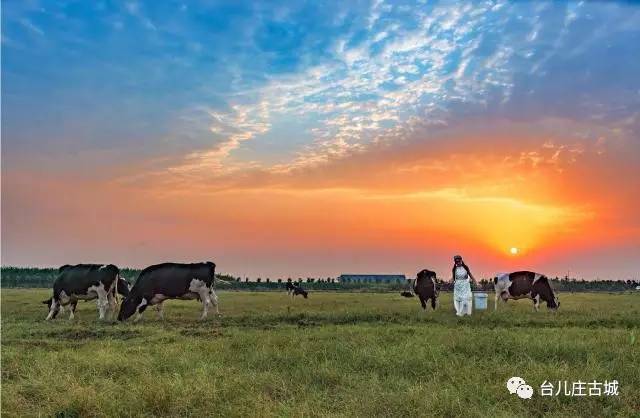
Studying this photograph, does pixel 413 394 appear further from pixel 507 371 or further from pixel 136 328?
pixel 136 328

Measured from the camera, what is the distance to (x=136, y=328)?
15.4 m

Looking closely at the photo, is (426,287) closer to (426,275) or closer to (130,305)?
(426,275)

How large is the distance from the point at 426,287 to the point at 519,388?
1724 centimetres

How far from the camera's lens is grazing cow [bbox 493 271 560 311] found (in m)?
25.0

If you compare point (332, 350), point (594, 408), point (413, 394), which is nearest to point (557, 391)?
point (594, 408)

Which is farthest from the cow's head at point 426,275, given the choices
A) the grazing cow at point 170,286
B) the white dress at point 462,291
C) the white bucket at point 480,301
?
the grazing cow at point 170,286

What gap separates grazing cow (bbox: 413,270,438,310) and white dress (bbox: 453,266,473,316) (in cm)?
487

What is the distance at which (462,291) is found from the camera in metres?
18.8

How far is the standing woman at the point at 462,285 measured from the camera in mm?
18656

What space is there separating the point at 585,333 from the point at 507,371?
585 centimetres

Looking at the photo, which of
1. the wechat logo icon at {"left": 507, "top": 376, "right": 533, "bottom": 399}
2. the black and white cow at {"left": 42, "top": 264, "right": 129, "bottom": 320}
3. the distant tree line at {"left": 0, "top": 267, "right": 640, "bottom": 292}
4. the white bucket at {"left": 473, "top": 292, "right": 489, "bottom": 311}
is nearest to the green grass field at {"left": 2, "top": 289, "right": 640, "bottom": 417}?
the wechat logo icon at {"left": 507, "top": 376, "right": 533, "bottom": 399}

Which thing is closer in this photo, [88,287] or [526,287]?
[88,287]

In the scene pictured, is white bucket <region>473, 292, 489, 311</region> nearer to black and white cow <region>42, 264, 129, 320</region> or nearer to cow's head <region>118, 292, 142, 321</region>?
cow's head <region>118, 292, 142, 321</region>

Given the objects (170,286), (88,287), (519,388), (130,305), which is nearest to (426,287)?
(170,286)
